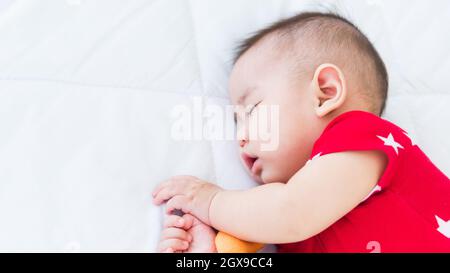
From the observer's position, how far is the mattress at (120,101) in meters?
0.91

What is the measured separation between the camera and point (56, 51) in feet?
3.46

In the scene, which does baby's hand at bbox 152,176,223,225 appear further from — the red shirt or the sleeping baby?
the red shirt

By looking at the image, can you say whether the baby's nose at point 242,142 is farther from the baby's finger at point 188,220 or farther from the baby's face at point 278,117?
the baby's finger at point 188,220

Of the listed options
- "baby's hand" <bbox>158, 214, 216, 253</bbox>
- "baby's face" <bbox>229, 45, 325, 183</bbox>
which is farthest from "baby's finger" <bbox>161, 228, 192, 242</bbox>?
"baby's face" <bbox>229, 45, 325, 183</bbox>

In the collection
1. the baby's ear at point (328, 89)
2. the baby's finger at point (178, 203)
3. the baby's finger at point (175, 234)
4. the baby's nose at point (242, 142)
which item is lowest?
the baby's finger at point (175, 234)

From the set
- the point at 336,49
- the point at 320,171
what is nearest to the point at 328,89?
the point at 336,49

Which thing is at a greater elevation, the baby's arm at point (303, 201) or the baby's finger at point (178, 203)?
the baby's finger at point (178, 203)

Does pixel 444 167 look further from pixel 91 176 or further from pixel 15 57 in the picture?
pixel 15 57

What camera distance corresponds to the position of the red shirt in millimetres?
888

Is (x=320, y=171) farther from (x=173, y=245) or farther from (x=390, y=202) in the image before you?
(x=173, y=245)

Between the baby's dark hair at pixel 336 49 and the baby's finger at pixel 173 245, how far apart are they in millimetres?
390

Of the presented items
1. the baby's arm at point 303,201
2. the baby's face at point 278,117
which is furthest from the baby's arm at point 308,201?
the baby's face at point 278,117
